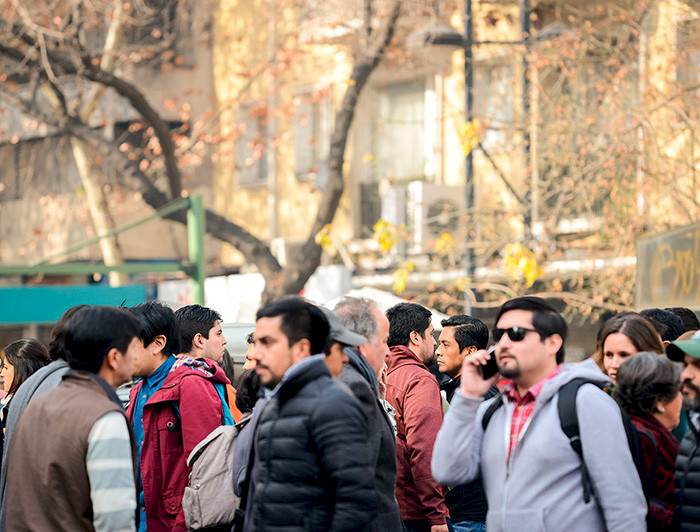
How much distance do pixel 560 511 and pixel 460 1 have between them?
16.1 meters

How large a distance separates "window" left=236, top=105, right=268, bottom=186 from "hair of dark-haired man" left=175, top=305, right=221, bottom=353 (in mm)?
16436

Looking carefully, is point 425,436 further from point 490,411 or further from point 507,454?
point 507,454

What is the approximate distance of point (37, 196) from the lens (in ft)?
86.3

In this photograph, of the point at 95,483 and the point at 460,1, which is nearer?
the point at 95,483

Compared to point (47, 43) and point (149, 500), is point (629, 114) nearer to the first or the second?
point (47, 43)

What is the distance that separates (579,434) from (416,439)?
2.03 meters

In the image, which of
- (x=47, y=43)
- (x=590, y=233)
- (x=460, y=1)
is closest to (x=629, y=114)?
(x=590, y=233)

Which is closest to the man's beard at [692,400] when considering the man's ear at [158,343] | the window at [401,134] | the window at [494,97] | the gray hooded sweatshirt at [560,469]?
the gray hooded sweatshirt at [560,469]

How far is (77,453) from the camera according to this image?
4422 mm

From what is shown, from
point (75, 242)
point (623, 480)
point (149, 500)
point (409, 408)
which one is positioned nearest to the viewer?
point (623, 480)

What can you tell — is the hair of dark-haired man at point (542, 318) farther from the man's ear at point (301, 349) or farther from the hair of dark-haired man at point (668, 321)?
the hair of dark-haired man at point (668, 321)

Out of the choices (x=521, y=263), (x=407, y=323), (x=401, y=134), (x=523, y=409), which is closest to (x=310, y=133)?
(x=401, y=134)

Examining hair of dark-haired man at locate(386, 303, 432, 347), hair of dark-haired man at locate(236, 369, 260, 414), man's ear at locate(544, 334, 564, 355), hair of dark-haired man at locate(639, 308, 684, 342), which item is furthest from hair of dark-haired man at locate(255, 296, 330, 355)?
hair of dark-haired man at locate(639, 308, 684, 342)

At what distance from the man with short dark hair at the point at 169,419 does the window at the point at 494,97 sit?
12.3 m
